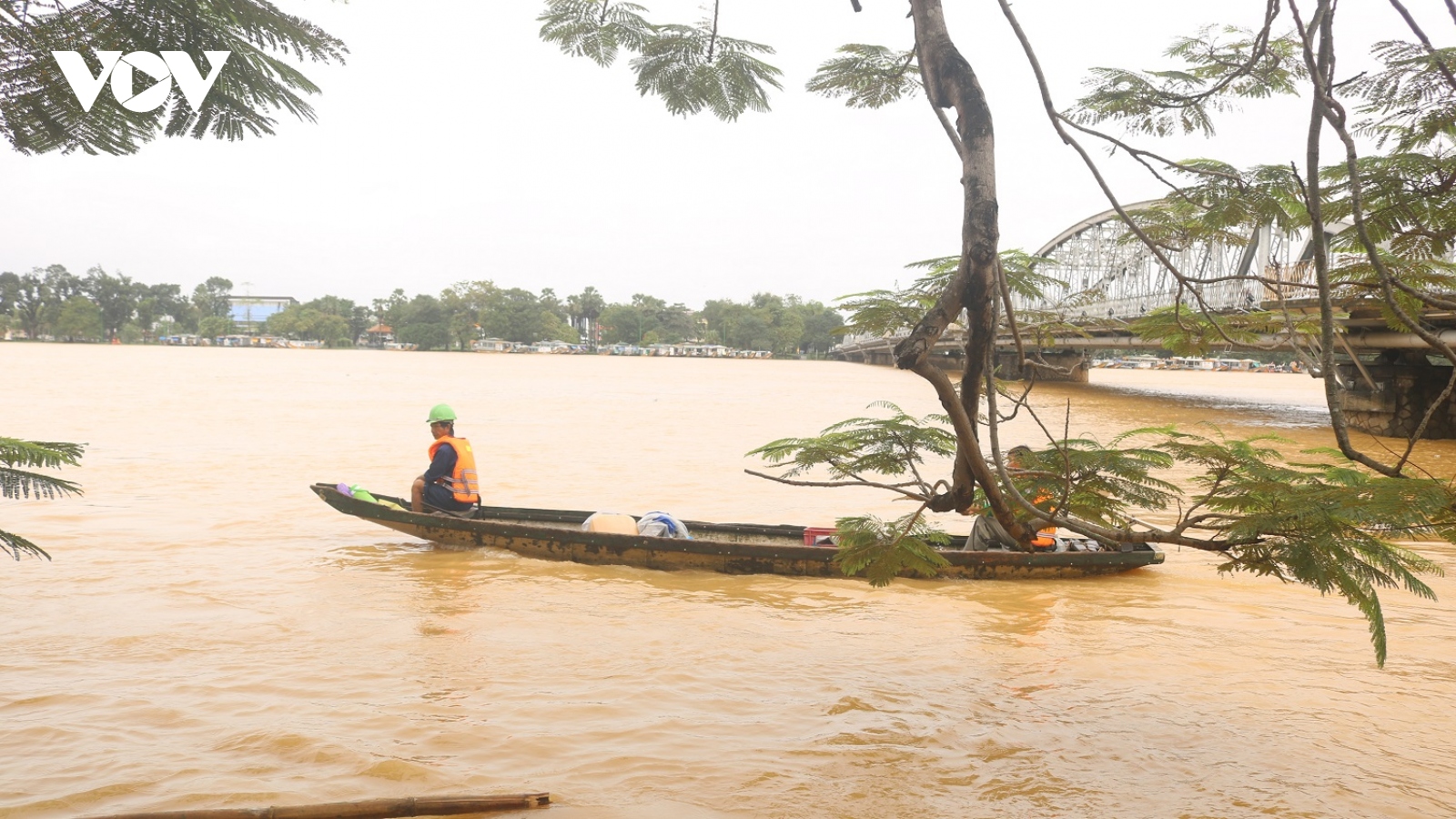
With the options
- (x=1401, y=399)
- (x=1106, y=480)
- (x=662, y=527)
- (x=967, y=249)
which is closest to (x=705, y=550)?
(x=662, y=527)

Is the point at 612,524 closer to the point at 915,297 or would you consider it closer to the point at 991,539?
the point at 991,539

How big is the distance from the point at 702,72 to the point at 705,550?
548cm

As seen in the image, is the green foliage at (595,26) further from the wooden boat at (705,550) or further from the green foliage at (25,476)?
the wooden boat at (705,550)

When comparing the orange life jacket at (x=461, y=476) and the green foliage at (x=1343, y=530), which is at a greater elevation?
the green foliage at (x=1343, y=530)

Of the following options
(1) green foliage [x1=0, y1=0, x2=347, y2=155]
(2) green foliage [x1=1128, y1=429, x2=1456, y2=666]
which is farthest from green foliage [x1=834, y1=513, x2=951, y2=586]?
(1) green foliage [x1=0, y1=0, x2=347, y2=155]

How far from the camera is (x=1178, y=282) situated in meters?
2.83

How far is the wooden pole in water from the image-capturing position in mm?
2898

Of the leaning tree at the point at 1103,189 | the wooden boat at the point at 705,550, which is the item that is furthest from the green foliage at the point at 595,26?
the wooden boat at the point at 705,550

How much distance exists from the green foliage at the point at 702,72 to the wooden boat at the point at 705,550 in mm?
4968

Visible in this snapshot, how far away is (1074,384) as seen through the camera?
178ft

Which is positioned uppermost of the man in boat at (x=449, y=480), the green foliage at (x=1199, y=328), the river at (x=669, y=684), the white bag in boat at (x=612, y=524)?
the green foliage at (x=1199, y=328)

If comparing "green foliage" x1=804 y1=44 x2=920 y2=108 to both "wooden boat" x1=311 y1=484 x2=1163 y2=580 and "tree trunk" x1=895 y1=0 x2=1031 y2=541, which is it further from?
"wooden boat" x1=311 y1=484 x2=1163 y2=580

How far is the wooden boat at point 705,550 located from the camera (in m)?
8.77

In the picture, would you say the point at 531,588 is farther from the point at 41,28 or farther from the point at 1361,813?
the point at 41,28
